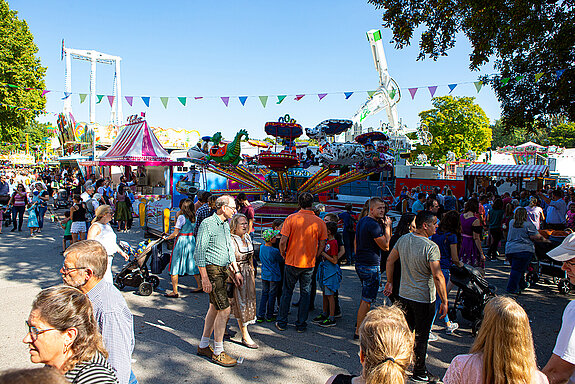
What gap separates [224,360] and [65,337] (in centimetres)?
265

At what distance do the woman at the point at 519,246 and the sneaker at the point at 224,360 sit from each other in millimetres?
4978

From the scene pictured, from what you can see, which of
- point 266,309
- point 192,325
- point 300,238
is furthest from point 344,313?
point 192,325

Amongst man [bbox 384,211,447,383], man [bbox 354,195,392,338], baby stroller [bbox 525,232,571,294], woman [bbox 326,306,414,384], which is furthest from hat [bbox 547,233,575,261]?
baby stroller [bbox 525,232,571,294]

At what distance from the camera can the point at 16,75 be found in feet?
64.5

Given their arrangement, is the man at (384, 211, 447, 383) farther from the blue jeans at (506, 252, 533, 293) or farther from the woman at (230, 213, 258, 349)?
the blue jeans at (506, 252, 533, 293)

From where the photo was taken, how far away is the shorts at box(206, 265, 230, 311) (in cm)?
415

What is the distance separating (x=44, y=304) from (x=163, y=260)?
202 inches

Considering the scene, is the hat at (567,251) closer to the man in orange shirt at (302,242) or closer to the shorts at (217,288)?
the man in orange shirt at (302,242)

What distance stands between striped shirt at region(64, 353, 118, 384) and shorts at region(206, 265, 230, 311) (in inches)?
89.9

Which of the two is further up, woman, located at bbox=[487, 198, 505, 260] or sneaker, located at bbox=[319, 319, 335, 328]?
woman, located at bbox=[487, 198, 505, 260]

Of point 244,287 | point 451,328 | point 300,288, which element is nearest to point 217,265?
point 244,287

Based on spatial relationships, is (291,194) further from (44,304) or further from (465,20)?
(44,304)

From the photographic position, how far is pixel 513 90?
930 cm

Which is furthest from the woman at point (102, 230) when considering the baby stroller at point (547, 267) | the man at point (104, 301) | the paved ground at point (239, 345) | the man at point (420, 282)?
the baby stroller at point (547, 267)
